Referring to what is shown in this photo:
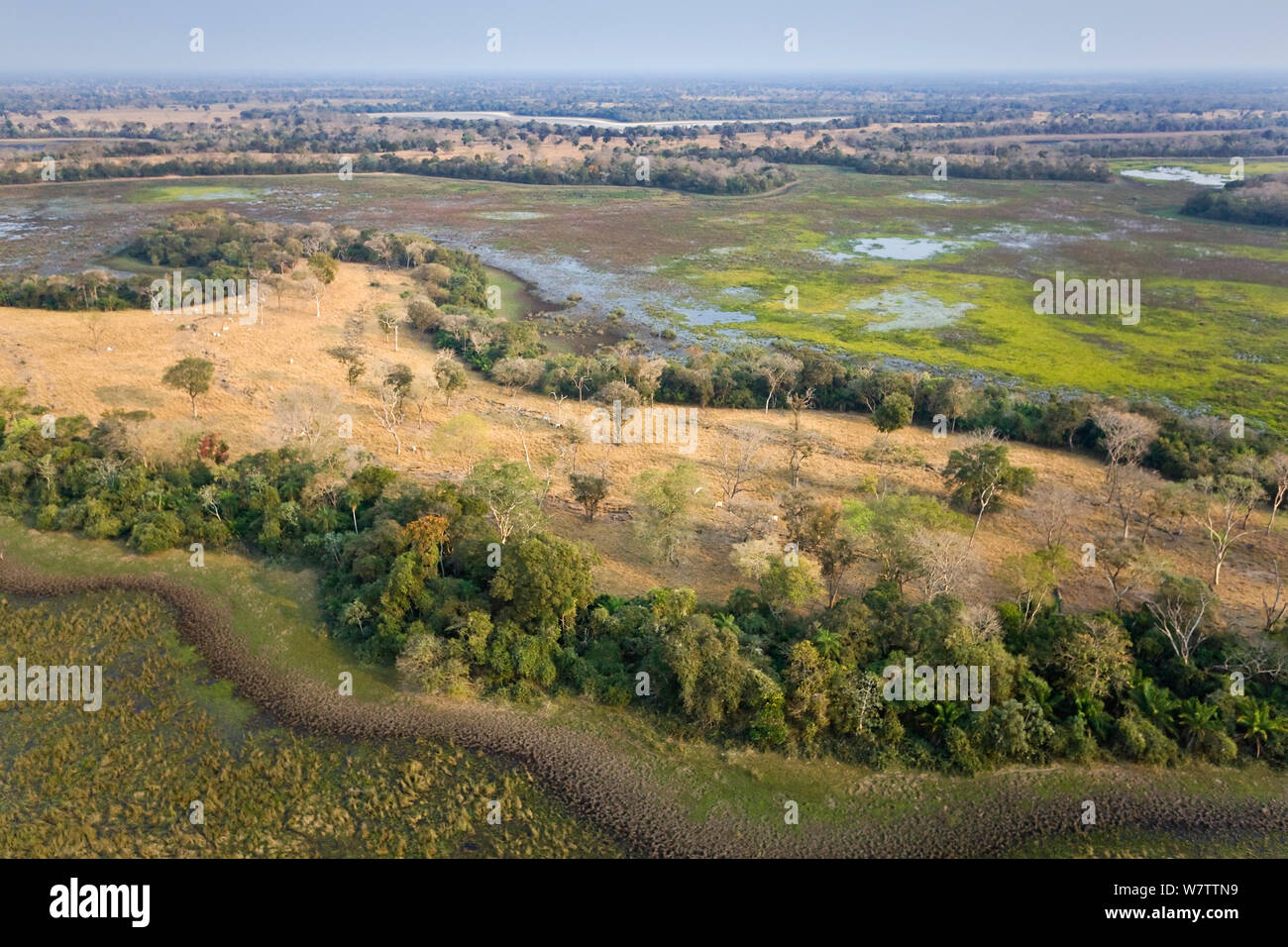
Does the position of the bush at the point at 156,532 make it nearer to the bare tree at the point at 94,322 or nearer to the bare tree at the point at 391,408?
the bare tree at the point at 391,408

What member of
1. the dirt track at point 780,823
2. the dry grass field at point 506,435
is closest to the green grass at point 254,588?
the dirt track at point 780,823

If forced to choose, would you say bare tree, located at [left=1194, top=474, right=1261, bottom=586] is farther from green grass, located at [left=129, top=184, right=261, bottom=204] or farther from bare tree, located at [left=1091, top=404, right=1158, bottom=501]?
green grass, located at [left=129, top=184, right=261, bottom=204]

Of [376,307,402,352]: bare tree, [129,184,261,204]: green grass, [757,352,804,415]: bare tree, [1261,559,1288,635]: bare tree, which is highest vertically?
[129,184,261,204]: green grass

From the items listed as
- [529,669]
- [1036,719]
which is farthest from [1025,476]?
[529,669]

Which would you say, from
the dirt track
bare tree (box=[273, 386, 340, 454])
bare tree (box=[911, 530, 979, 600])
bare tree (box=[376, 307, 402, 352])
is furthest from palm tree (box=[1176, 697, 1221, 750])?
bare tree (box=[376, 307, 402, 352])

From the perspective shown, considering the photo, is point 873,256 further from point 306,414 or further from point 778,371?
point 306,414

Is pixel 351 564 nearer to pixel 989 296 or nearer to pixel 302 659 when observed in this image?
pixel 302 659
